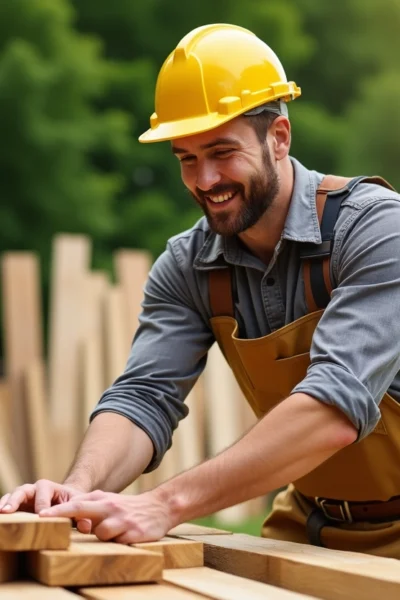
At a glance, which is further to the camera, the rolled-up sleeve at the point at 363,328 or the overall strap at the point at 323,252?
the overall strap at the point at 323,252

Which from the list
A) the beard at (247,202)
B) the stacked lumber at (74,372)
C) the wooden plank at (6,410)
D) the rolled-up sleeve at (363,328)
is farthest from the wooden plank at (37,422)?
the rolled-up sleeve at (363,328)

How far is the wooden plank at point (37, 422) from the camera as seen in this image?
860cm

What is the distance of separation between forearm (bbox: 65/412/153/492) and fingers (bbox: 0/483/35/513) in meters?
0.24

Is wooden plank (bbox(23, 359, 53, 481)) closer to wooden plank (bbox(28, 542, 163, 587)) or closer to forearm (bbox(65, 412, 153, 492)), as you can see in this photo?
forearm (bbox(65, 412, 153, 492))

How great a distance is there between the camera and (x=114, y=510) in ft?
9.19

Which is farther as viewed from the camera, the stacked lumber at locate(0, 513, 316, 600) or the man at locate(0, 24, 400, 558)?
the man at locate(0, 24, 400, 558)

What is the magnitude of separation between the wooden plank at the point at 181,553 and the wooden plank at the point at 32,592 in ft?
1.18

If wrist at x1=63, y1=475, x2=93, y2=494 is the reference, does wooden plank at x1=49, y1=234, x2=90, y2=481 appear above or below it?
above

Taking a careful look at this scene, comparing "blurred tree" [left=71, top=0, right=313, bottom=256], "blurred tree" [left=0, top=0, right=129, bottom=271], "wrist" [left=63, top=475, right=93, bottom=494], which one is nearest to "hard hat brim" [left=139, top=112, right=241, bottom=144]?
"wrist" [left=63, top=475, right=93, bottom=494]

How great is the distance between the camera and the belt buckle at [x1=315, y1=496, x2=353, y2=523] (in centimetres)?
343

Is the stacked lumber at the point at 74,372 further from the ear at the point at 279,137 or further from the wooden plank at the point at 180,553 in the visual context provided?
the wooden plank at the point at 180,553

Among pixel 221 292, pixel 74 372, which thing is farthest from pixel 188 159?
pixel 74 372

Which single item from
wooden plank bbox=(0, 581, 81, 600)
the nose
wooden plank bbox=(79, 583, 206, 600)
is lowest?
wooden plank bbox=(79, 583, 206, 600)

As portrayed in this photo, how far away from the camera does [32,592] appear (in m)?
2.28
